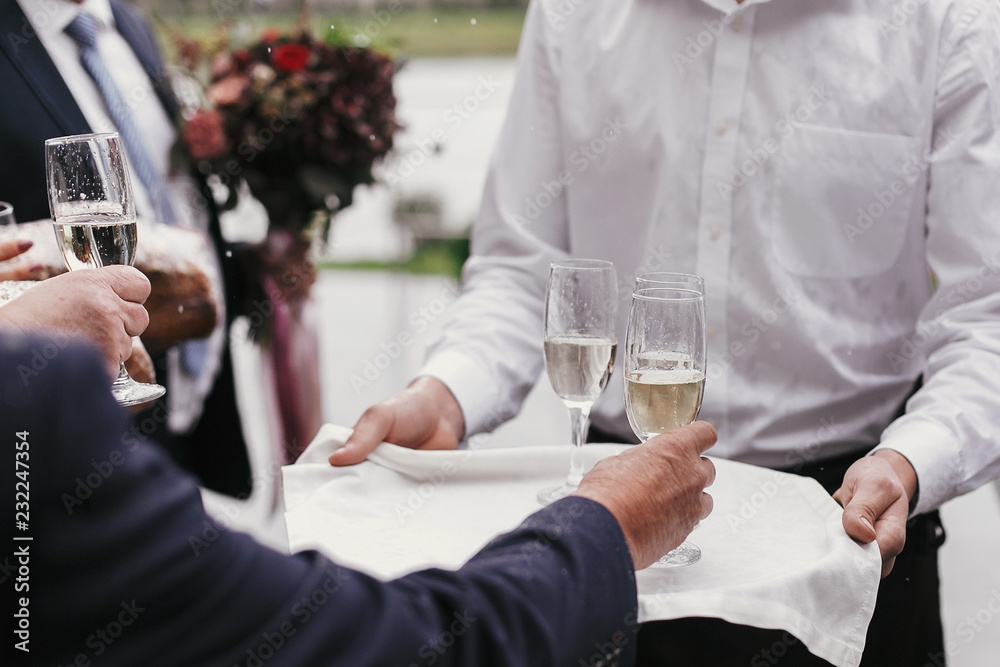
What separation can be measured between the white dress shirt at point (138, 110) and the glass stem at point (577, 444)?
1.05 metres

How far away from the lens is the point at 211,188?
238 centimetres

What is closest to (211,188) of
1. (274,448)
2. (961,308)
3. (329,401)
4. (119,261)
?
(274,448)

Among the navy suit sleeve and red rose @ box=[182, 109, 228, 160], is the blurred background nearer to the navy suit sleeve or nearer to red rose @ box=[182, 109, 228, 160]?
red rose @ box=[182, 109, 228, 160]

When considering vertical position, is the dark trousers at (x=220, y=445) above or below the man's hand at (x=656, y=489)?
below

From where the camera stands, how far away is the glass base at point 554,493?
1.15m

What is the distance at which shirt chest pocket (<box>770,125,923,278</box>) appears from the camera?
1.48m

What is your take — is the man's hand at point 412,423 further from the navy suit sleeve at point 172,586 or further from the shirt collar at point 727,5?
the shirt collar at point 727,5

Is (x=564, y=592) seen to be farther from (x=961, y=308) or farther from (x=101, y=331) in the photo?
(x=961, y=308)

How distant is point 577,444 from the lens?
1182 mm

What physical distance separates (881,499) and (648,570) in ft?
1.02

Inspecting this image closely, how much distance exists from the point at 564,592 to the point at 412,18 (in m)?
2.59

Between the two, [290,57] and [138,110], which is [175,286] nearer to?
[138,110]

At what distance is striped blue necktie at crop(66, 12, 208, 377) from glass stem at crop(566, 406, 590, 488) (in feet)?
4.12

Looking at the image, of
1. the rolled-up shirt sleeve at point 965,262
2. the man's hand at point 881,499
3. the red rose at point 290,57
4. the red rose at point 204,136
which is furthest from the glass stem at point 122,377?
the red rose at point 290,57
